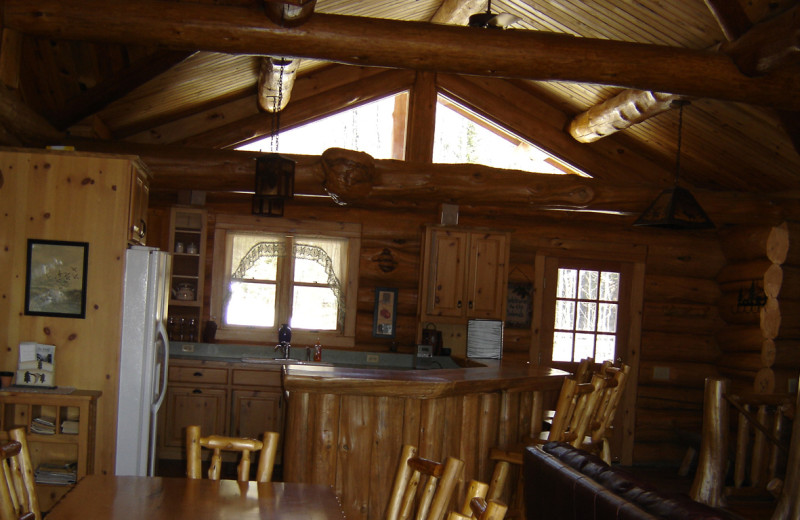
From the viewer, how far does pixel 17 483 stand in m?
2.32

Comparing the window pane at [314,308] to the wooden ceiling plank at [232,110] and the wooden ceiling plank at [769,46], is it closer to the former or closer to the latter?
the wooden ceiling plank at [232,110]

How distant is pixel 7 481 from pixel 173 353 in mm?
4947

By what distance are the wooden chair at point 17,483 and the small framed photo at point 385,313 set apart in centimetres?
537

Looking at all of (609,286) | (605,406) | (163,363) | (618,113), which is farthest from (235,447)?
(609,286)

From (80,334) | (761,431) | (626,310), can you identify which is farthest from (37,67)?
(626,310)

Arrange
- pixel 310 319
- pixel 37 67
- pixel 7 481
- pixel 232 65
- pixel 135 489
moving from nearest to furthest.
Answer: pixel 7 481 → pixel 135 489 → pixel 37 67 → pixel 232 65 → pixel 310 319

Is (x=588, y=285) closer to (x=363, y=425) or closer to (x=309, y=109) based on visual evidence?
(x=309, y=109)

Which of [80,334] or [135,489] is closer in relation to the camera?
[135,489]

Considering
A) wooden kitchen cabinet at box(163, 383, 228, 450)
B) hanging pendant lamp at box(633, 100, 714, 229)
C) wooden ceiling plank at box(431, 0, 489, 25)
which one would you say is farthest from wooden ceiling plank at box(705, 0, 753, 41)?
wooden kitchen cabinet at box(163, 383, 228, 450)

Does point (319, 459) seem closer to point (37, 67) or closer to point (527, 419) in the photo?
point (527, 419)

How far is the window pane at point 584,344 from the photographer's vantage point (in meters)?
8.27

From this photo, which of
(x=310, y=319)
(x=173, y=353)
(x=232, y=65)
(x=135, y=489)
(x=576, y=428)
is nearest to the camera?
(x=135, y=489)

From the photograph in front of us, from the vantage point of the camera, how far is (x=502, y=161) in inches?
326

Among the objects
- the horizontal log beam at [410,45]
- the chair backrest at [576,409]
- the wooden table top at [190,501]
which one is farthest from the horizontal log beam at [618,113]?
the wooden table top at [190,501]
